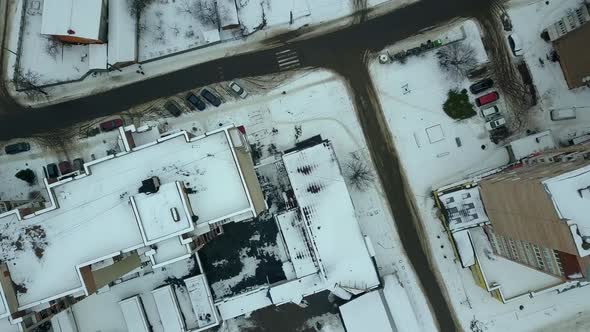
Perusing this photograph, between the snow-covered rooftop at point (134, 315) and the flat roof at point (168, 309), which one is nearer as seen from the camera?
the flat roof at point (168, 309)

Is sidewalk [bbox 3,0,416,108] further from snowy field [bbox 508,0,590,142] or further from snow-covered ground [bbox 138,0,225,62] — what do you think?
snowy field [bbox 508,0,590,142]

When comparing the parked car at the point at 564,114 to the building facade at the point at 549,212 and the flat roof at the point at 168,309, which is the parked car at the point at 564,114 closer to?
the building facade at the point at 549,212

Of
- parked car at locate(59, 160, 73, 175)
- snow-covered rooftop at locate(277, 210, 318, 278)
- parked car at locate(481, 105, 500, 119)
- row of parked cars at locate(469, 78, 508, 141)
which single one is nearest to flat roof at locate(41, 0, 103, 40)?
parked car at locate(59, 160, 73, 175)

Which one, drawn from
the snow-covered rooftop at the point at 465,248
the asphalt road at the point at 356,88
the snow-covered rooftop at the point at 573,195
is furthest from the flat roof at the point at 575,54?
the snow-covered rooftop at the point at 465,248

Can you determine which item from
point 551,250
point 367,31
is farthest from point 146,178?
point 551,250

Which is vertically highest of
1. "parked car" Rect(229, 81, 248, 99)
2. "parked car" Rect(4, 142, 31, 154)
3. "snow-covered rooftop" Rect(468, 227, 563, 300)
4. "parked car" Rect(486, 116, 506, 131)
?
"parked car" Rect(4, 142, 31, 154)

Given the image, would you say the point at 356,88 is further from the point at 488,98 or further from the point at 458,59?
the point at 488,98

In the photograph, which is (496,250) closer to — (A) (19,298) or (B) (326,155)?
(B) (326,155)
